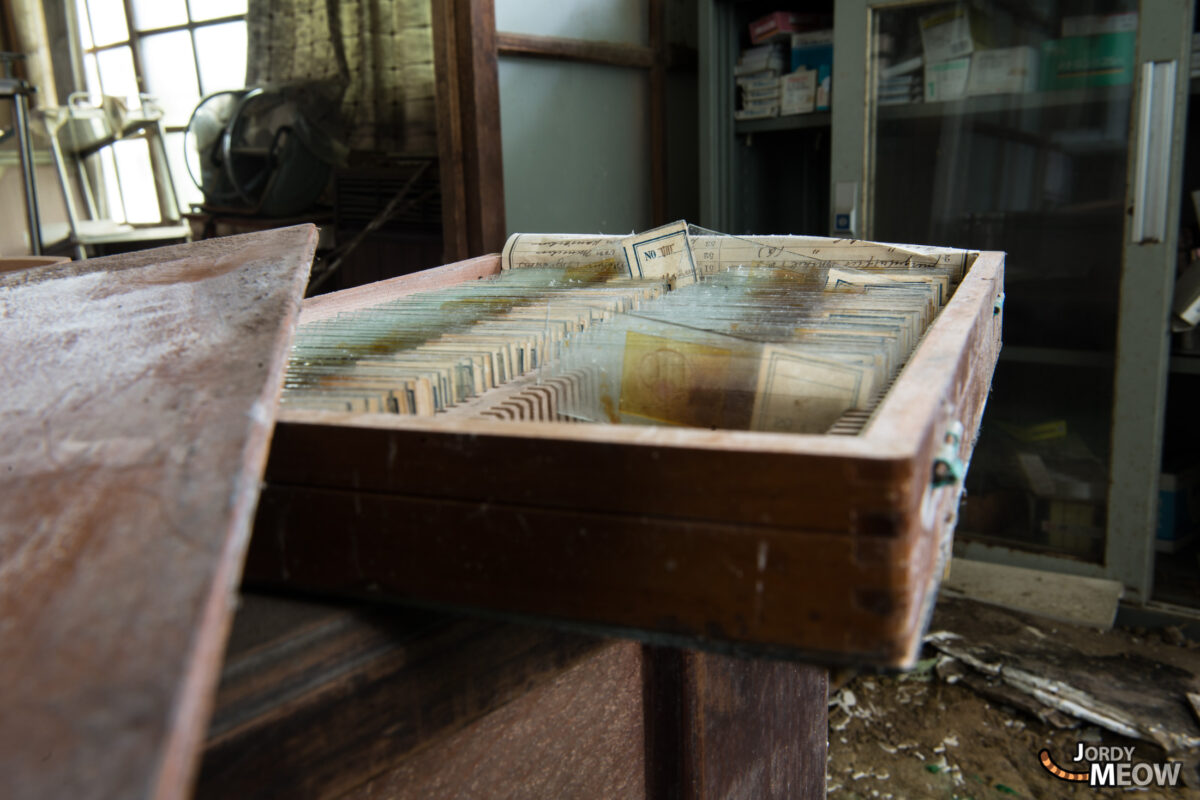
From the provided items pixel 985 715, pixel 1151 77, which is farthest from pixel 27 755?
pixel 1151 77

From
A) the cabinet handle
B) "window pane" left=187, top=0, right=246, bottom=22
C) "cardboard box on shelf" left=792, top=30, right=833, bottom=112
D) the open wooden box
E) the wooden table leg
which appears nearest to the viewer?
the open wooden box

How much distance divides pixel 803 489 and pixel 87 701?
13.9 inches

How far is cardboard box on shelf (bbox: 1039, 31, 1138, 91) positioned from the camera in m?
2.50

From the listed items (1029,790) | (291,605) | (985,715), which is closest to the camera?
(291,605)

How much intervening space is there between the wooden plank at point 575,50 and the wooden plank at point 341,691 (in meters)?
2.57

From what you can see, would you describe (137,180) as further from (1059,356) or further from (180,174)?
(1059,356)

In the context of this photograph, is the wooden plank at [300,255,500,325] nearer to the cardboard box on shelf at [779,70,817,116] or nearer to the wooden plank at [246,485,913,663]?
the wooden plank at [246,485,913,663]

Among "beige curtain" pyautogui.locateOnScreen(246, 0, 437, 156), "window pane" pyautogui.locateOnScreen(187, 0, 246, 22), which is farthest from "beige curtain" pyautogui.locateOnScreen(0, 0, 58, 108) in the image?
"beige curtain" pyautogui.locateOnScreen(246, 0, 437, 156)

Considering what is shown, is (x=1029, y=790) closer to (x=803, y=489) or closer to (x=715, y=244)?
(x=715, y=244)

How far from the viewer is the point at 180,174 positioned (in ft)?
20.2

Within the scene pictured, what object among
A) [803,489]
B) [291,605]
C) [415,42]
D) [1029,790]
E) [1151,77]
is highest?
[415,42]

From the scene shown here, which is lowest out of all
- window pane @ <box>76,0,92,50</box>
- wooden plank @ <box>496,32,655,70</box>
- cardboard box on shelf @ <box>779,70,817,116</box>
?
cardboard box on shelf @ <box>779,70,817,116</box>

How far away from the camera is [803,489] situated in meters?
0.52

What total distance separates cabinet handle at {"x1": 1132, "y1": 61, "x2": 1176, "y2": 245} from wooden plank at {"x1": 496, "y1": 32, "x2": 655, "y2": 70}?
5.44 ft
